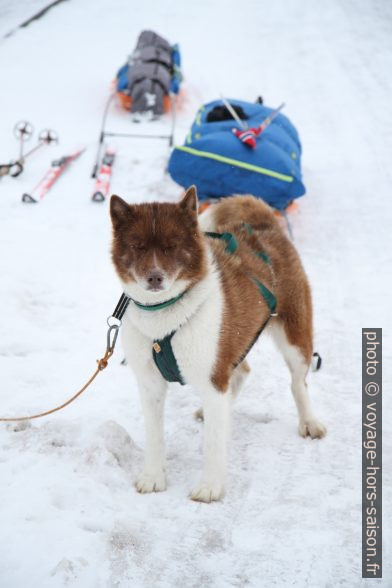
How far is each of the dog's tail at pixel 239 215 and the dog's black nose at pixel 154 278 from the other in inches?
42.2

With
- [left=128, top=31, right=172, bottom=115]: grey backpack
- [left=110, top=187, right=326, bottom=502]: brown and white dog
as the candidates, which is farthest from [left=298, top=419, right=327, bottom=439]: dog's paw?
[left=128, top=31, right=172, bottom=115]: grey backpack

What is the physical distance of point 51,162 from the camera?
7.92 m

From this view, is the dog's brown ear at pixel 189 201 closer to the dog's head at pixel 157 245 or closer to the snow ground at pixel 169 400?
the dog's head at pixel 157 245

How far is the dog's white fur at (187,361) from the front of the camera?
2852mm

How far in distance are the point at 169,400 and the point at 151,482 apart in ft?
2.96

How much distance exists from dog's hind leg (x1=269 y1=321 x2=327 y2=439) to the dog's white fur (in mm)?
635

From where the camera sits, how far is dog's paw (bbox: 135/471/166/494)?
9.90 feet

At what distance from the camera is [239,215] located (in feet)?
12.3

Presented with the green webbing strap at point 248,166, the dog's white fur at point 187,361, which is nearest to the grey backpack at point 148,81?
the green webbing strap at point 248,166

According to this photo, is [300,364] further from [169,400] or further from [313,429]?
[169,400]

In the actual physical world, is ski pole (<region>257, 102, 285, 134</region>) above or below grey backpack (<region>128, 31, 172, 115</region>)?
above

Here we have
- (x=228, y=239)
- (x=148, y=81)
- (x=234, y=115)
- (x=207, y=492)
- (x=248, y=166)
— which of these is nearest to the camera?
(x=207, y=492)

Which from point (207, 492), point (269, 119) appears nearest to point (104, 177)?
point (269, 119)

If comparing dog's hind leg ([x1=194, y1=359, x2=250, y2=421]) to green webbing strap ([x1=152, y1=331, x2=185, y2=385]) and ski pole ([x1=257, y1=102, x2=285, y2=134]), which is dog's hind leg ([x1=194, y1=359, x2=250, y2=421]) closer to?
green webbing strap ([x1=152, y1=331, x2=185, y2=385])
